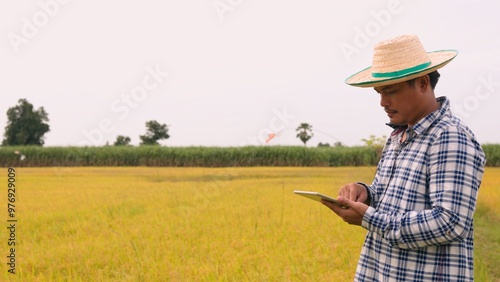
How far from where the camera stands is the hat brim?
1669 mm

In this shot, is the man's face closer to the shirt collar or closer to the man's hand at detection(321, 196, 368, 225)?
the shirt collar

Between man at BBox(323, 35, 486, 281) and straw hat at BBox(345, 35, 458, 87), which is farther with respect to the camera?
straw hat at BBox(345, 35, 458, 87)

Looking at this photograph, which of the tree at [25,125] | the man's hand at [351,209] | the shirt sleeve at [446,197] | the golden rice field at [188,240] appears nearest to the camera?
the shirt sleeve at [446,197]

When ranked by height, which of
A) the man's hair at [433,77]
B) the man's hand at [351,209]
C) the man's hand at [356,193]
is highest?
the man's hair at [433,77]

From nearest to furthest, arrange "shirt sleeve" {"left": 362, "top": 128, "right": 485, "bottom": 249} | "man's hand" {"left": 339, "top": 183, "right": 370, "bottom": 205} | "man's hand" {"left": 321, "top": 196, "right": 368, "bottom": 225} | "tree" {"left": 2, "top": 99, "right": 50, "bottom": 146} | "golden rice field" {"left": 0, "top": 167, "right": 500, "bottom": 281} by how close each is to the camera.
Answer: "shirt sleeve" {"left": 362, "top": 128, "right": 485, "bottom": 249} → "man's hand" {"left": 321, "top": 196, "right": 368, "bottom": 225} → "man's hand" {"left": 339, "top": 183, "right": 370, "bottom": 205} → "golden rice field" {"left": 0, "top": 167, "right": 500, "bottom": 281} → "tree" {"left": 2, "top": 99, "right": 50, "bottom": 146}

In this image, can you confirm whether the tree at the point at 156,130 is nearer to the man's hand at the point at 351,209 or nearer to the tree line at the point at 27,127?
the tree line at the point at 27,127

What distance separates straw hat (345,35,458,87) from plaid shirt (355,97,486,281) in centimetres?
14

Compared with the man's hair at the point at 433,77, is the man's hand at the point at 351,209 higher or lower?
lower

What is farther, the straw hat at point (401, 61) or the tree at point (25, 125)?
the tree at point (25, 125)

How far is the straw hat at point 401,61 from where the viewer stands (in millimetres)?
1686

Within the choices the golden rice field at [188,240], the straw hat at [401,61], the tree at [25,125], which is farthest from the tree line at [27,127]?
the straw hat at [401,61]

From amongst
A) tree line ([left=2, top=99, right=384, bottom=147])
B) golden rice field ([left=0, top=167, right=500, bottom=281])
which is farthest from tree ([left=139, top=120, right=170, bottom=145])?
golden rice field ([left=0, top=167, right=500, bottom=281])

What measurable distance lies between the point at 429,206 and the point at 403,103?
324 mm

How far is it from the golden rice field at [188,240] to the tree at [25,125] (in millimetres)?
29309
